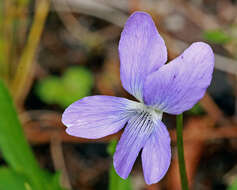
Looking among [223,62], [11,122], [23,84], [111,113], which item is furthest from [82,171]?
[111,113]

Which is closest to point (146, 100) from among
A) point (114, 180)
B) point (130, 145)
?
point (130, 145)

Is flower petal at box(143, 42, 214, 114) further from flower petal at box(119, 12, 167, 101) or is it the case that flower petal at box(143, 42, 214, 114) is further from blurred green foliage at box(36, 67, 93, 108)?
blurred green foliage at box(36, 67, 93, 108)

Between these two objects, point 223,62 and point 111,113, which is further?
point 223,62

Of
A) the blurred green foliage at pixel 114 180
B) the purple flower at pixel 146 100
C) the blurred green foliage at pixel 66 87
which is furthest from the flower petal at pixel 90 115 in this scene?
the blurred green foliage at pixel 66 87

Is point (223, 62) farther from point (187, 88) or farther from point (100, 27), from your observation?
point (187, 88)

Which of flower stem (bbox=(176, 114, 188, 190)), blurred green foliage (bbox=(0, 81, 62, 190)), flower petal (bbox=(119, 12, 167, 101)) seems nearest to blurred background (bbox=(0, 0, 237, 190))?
blurred green foliage (bbox=(0, 81, 62, 190))

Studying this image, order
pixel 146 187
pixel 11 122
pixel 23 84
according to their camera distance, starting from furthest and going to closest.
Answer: pixel 23 84 < pixel 146 187 < pixel 11 122
